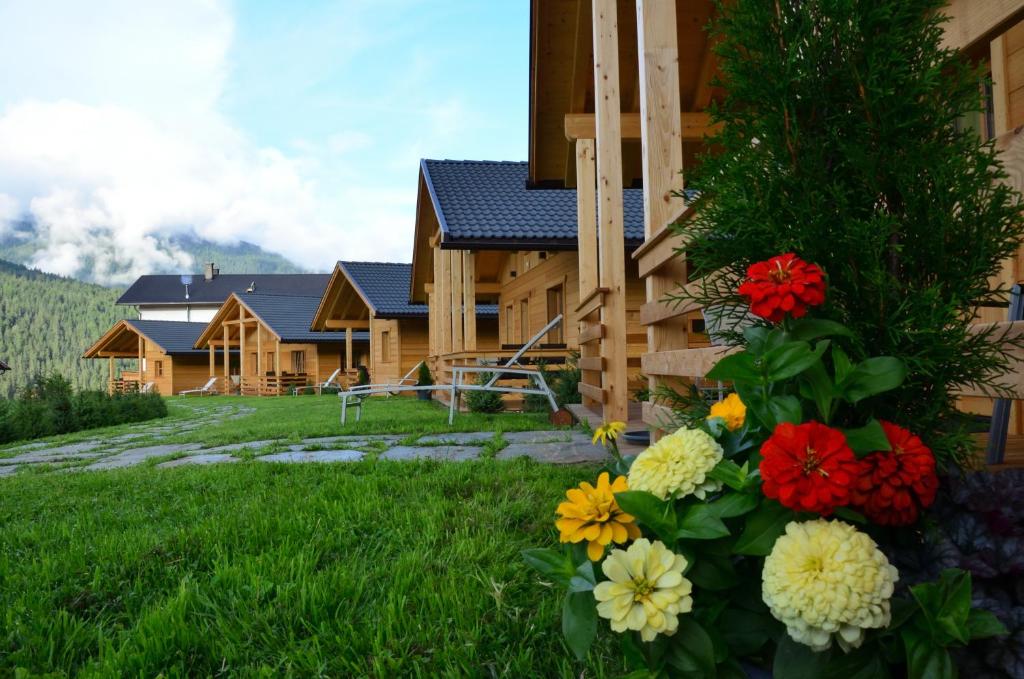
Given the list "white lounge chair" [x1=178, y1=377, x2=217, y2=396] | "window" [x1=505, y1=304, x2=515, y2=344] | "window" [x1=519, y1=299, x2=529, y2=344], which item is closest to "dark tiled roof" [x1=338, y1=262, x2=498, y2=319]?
"window" [x1=505, y1=304, x2=515, y2=344]

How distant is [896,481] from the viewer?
3.82 feet

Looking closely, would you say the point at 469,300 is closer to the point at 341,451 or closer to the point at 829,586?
the point at 341,451

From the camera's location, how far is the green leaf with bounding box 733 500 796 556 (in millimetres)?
1188

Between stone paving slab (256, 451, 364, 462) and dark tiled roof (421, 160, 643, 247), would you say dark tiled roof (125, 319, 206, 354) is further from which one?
stone paving slab (256, 451, 364, 462)

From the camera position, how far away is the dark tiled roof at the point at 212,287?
187 feet

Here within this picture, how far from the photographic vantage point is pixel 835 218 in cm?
146

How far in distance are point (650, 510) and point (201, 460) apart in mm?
4658

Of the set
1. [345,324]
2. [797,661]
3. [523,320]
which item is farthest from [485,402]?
[345,324]

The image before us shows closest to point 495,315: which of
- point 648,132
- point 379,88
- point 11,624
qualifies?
point 648,132

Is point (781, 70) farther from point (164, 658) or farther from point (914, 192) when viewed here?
point (164, 658)

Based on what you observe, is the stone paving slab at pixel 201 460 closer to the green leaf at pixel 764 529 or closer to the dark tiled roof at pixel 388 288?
the green leaf at pixel 764 529

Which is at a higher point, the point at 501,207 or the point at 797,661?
the point at 501,207

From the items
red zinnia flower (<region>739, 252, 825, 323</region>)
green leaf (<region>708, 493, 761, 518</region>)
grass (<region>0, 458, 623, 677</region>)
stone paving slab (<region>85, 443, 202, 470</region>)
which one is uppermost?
red zinnia flower (<region>739, 252, 825, 323</region>)

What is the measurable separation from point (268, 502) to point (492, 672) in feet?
6.34
